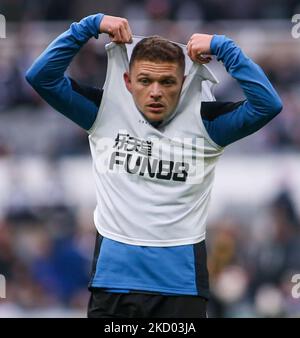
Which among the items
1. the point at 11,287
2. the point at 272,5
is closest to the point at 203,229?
the point at 11,287

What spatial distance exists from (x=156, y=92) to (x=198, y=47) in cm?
29

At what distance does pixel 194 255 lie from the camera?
583 cm

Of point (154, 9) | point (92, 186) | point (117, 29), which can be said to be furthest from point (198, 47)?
point (154, 9)

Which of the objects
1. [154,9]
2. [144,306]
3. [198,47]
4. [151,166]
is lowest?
[144,306]

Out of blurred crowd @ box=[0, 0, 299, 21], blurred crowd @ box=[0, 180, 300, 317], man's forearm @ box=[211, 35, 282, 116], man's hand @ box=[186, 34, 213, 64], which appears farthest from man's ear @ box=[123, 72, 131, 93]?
blurred crowd @ box=[0, 0, 299, 21]

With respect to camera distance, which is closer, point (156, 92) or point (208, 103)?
point (156, 92)

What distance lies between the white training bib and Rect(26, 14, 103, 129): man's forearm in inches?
3.8

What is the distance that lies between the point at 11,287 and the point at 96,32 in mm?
5812

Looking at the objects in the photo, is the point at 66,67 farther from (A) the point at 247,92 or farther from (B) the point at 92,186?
(B) the point at 92,186

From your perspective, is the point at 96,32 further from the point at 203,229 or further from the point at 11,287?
the point at 11,287

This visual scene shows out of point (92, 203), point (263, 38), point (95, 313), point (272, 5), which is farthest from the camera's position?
point (272, 5)

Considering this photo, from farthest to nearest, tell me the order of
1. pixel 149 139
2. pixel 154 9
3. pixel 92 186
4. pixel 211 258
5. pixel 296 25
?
1. pixel 154 9
2. pixel 92 186
3. pixel 296 25
4. pixel 211 258
5. pixel 149 139

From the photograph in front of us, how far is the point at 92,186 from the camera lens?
12508 millimetres

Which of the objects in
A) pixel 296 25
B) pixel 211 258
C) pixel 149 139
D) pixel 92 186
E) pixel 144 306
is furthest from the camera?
pixel 92 186
